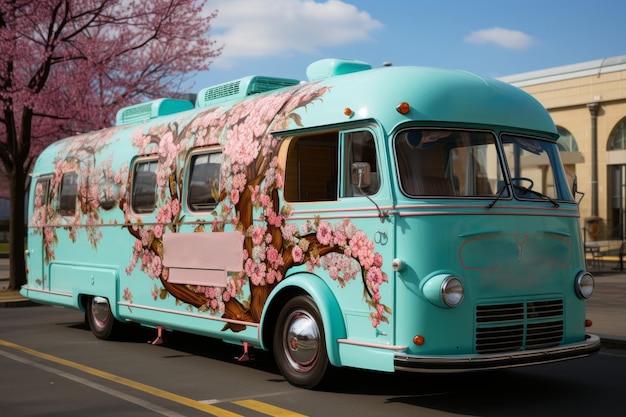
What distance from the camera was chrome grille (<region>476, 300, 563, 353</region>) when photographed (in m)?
7.27

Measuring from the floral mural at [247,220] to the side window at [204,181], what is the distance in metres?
0.13

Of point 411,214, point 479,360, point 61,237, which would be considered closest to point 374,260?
point 411,214

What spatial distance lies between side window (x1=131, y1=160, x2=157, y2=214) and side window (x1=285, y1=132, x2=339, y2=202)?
2.82 m

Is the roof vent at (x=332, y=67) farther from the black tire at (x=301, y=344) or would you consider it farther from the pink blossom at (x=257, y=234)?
the black tire at (x=301, y=344)

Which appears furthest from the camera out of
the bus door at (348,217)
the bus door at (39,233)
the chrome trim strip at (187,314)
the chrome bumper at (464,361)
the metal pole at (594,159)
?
the metal pole at (594,159)

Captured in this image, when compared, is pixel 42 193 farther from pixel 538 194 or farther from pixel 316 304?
pixel 538 194

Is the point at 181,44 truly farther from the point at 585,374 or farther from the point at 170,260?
the point at 585,374

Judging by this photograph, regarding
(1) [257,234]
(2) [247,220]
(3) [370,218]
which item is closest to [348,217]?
(3) [370,218]

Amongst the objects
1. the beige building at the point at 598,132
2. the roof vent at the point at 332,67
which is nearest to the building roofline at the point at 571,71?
the beige building at the point at 598,132

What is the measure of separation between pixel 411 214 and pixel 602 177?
33406mm

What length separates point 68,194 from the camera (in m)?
12.9

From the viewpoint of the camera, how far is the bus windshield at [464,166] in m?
7.43

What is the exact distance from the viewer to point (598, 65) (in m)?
38.2

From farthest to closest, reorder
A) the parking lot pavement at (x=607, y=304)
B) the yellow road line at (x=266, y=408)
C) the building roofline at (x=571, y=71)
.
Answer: the building roofline at (x=571, y=71)
the parking lot pavement at (x=607, y=304)
the yellow road line at (x=266, y=408)
